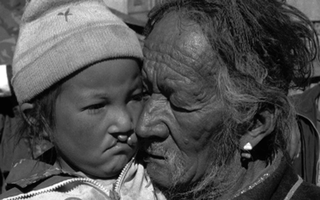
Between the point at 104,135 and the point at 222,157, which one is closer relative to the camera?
the point at 104,135

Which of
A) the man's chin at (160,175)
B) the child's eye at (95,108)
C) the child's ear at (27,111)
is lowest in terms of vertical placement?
the man's chin at (160,175)

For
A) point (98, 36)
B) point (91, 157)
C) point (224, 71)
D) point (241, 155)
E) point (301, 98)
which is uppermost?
point (98, 36)

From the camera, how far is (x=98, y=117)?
7.13 feet

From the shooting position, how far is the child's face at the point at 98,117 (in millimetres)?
2150

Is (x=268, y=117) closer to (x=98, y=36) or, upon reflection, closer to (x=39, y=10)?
(x=98, y=36)

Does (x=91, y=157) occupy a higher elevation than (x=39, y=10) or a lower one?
lower

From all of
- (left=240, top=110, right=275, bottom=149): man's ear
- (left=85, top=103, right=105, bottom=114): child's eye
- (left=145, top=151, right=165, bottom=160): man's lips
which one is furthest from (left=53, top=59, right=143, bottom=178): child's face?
(left=240, top=110, right=275, bottom=149): man's ear

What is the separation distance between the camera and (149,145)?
2.32m

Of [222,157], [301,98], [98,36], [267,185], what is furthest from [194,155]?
[301,98]

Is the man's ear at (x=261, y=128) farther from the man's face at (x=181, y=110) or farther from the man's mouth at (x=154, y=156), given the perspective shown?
the man's mouth at (x=154, y=156)

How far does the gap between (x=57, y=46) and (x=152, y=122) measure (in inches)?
21.2

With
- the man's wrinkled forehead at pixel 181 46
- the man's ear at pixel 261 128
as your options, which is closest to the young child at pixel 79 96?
the man's wrinkled forehead at pixel 181 46

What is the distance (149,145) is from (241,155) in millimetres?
467

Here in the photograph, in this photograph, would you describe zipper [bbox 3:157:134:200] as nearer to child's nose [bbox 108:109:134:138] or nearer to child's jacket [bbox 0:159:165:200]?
child's jacket [bbox 0:159:165:200]
